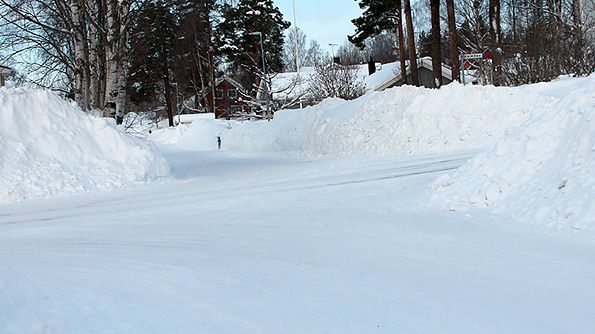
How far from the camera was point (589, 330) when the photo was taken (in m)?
4.11

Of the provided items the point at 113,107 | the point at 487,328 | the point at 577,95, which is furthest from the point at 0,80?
the point at 487,328

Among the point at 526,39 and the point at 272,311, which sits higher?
the point at 526,39

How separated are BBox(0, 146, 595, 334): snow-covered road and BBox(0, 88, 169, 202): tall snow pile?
136 inches

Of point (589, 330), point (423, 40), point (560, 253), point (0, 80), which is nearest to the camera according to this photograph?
point (589, 330)

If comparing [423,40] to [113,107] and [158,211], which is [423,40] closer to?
[113,107]

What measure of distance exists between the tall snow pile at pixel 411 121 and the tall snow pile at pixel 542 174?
17.6ft

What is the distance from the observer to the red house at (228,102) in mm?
44234

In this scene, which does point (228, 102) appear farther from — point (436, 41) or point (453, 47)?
point (453, 47)

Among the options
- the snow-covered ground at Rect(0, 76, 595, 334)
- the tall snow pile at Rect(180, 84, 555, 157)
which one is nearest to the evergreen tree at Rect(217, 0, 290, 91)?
the tall snow pile at Rect(180, 84, 555, 157)

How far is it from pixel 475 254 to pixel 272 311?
252cm

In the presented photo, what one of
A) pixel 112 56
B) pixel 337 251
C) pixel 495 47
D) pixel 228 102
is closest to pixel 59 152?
pixel 112 56

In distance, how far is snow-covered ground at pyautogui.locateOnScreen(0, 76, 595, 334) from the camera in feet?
14.5

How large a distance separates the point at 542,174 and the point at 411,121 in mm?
10612

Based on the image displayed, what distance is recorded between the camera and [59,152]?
14.5 meters
